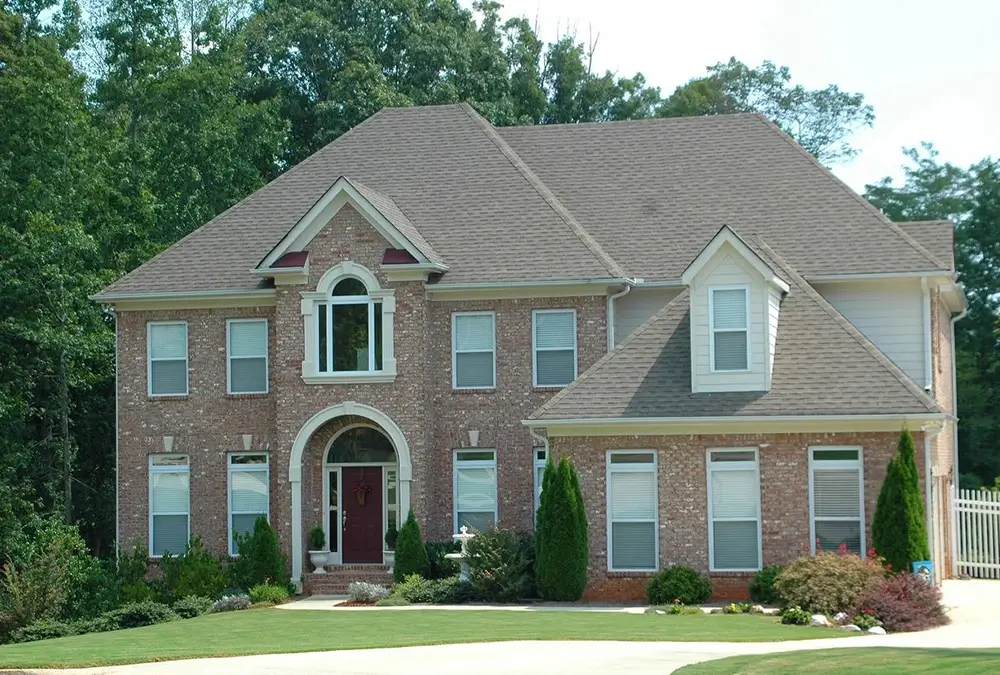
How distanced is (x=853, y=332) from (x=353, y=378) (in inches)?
411

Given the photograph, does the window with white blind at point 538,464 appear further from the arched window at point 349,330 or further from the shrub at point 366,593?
the shrub at point 366,593

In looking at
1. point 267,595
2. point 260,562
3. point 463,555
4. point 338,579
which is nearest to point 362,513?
point 338,579

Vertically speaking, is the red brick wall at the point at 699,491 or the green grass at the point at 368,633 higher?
the red brick wall at the point at 699,491

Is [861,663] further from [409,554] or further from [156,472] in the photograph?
[156,472]

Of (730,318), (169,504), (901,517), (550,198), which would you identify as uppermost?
(550,198)

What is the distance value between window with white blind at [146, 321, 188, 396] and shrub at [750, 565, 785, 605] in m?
14.0

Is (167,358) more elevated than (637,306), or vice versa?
(637,306)

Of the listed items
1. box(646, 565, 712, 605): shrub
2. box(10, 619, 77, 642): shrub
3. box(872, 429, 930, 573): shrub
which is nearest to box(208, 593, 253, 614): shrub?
box(10, 619, 77, 642): shrub

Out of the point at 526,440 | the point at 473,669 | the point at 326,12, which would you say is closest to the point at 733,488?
the point at 526,440

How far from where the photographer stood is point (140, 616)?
101 feet

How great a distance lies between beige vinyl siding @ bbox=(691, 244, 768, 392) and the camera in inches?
1211

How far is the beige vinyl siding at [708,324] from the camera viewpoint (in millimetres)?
30750

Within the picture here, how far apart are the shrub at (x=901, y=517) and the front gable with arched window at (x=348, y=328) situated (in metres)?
10.7

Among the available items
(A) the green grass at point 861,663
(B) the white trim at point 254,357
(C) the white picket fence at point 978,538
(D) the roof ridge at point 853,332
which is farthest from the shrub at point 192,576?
(C) the white picket fence at point 978,538
